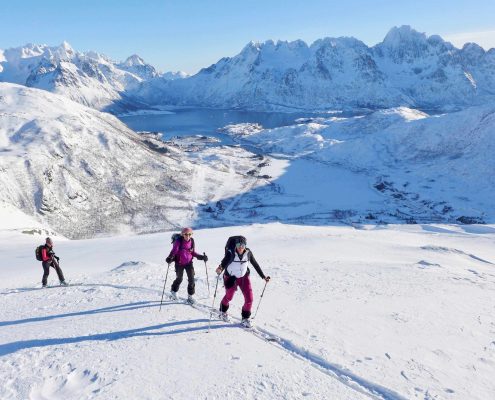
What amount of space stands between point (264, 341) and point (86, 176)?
3281 inches

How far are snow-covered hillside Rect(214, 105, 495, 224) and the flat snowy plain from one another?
63.4 m

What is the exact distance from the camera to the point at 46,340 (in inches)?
400

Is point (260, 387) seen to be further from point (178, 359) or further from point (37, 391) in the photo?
point (37, 391)

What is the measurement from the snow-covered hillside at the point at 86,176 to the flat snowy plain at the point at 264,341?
58487mm

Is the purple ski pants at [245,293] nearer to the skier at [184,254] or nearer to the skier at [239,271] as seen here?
the skier at [239,271]

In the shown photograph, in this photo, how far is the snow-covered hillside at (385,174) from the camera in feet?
290

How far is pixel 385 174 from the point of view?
12388 cm

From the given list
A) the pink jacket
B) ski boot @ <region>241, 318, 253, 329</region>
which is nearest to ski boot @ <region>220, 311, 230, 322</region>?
ski boot @ <region>241, 318, 253, 329</region>

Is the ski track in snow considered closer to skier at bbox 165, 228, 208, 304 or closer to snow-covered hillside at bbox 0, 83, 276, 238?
skier at bbox 165, 228, 208, 304

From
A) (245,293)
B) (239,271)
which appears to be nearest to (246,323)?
(245,293)

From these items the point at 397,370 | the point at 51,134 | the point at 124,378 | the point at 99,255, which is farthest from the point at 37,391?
the point at 51,134

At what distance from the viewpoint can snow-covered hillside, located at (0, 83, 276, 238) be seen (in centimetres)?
7356

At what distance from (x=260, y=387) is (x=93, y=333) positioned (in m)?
4.84

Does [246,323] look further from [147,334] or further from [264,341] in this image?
[147,334]
